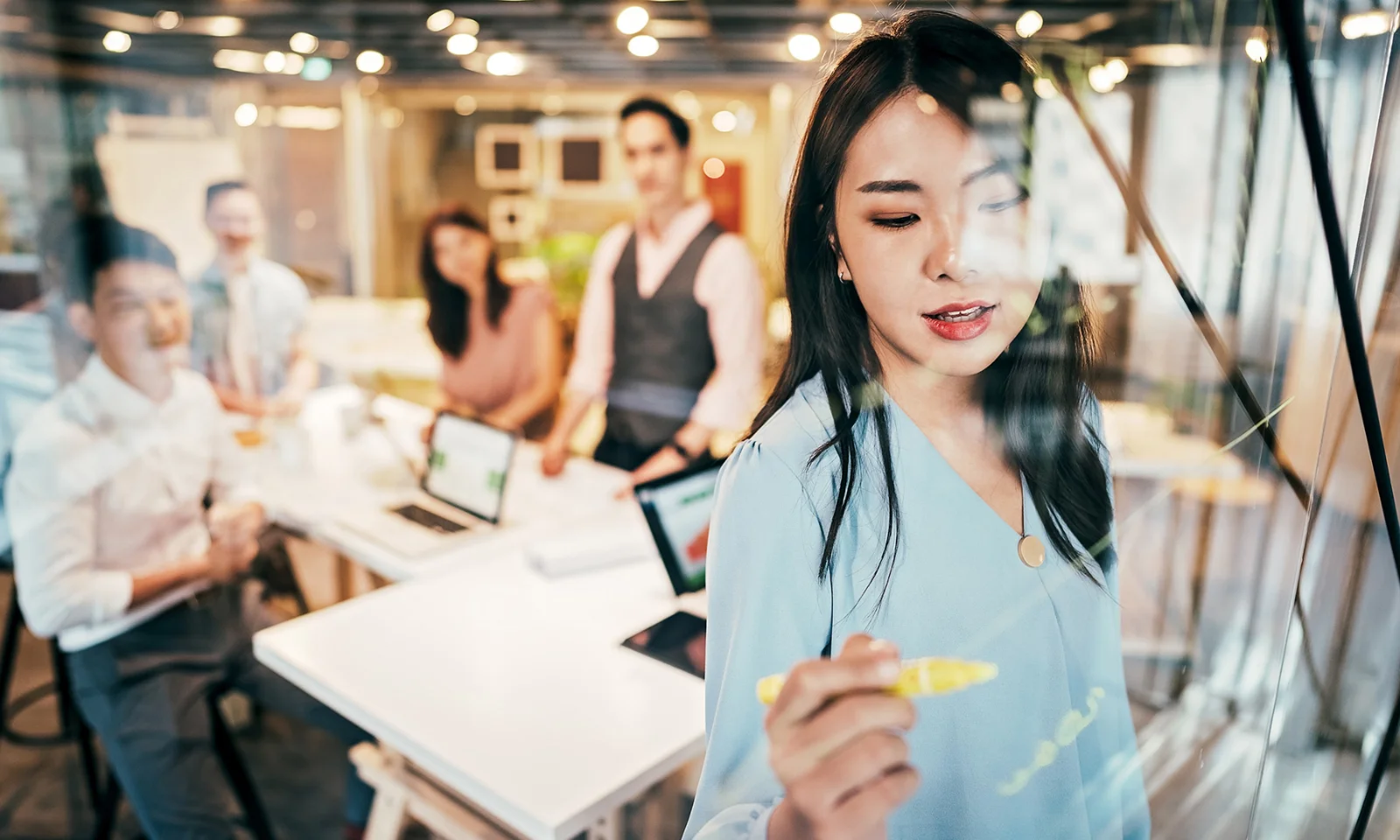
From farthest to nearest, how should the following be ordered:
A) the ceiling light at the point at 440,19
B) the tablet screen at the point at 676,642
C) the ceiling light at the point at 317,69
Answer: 1. the ceiling light at the point at 440,19
2. the ceiling light at the point at 317,69
3. the tablet screen at the point at 676,642

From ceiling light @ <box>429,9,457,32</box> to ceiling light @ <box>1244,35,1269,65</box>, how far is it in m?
4.08

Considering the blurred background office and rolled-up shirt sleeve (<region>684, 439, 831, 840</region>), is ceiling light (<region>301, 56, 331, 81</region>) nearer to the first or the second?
the blurred background office

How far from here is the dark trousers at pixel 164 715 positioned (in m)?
1.40

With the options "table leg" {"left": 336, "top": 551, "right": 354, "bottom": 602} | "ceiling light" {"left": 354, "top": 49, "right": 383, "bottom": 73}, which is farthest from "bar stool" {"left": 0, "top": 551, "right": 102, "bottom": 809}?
"ceiling light" {"left": 354, "top": 49, "right": 383, "bottom": 73}

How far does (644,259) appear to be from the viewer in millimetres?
2010

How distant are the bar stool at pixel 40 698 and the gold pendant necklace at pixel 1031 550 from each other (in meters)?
1.53

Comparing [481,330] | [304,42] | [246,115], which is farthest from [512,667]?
[304,42]

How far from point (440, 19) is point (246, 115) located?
2284 mm

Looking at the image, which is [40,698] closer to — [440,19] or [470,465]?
[470,465]

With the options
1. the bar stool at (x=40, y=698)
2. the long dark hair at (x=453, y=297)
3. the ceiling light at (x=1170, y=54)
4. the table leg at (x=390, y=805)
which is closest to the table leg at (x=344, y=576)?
the table leg at (x=390, y=805)

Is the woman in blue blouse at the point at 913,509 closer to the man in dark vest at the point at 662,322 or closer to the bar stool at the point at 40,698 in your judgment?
→ the man in dark vest at the point at 662,322

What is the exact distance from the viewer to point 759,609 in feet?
2.08

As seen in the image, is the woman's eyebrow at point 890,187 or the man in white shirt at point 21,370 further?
the man in white shirt at point 21,370

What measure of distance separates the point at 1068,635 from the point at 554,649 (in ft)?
2.55
